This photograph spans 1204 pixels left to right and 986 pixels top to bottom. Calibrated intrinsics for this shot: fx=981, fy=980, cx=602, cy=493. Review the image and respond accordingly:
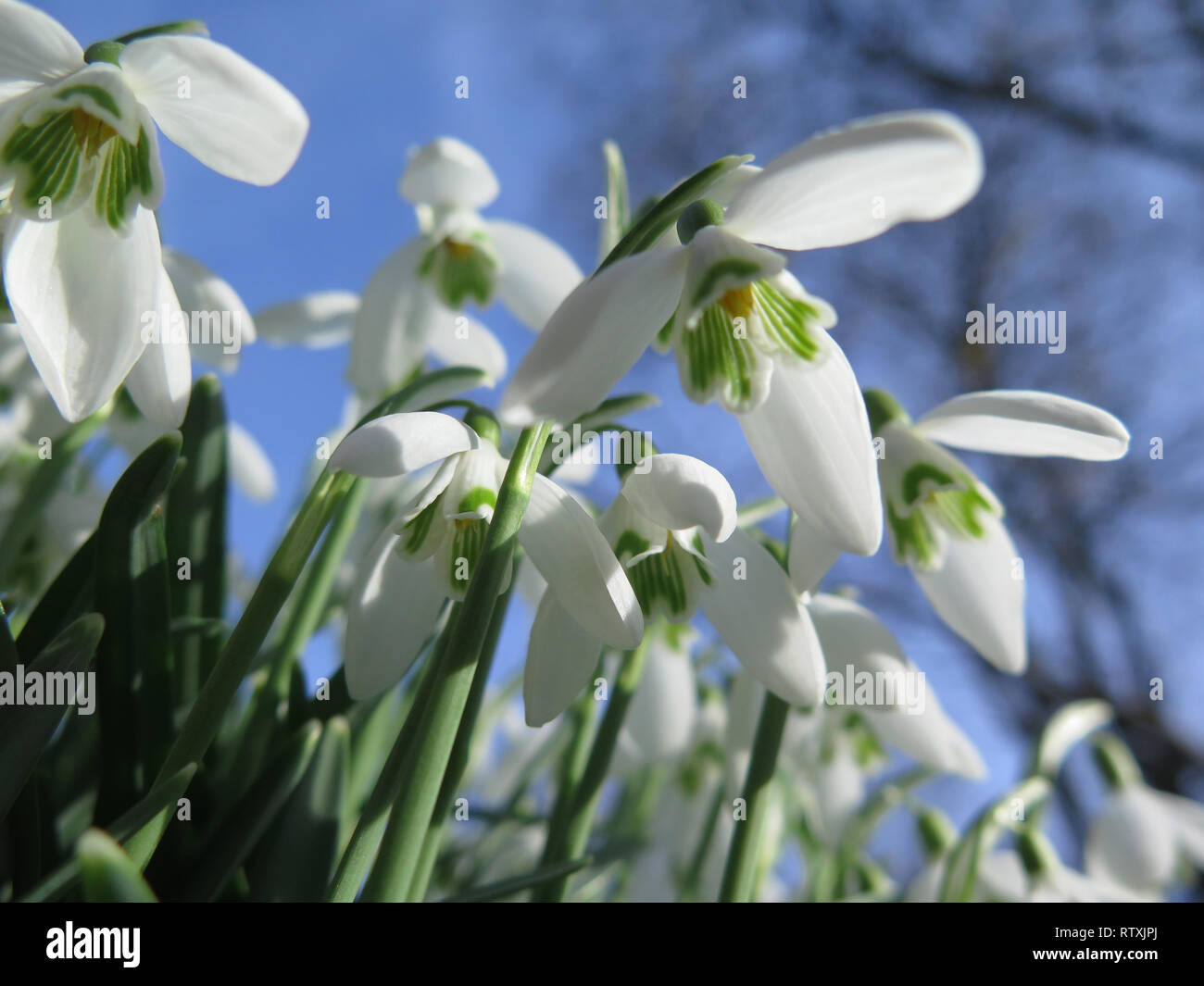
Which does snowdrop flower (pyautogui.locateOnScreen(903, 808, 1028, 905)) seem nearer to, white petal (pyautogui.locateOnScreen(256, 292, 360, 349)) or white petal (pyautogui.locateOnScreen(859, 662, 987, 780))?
white petal (pyautogui.locateOnScreen(859, 662, 987, 780))

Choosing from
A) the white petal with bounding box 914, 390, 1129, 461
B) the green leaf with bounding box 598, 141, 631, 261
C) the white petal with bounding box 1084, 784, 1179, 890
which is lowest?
the white petal with bounding box 1084, 784, 1179, 890

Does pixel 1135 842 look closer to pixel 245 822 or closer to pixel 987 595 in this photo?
pixel 987 595

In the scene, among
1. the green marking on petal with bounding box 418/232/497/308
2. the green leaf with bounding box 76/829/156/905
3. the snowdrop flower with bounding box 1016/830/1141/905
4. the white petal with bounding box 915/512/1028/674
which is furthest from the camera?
the green marking on petal with bounding box 418/232/497/308

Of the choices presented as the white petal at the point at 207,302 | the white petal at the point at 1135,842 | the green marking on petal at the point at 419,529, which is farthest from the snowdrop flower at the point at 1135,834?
the white petal at the point at 207,302

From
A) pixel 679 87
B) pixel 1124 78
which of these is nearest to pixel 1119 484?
pixel 1124 78

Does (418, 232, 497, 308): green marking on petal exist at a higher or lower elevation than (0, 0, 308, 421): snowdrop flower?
higher

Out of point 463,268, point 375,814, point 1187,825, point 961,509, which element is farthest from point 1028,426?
point 1187,825

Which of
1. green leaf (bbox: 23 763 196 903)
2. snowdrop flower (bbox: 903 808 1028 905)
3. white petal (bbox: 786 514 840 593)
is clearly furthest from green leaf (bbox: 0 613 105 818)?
snowdrop flower (bbox: 903 808 1028 905)

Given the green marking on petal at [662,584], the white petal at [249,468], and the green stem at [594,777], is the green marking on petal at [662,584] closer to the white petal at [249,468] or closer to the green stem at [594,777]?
the green stem at [594,777]
